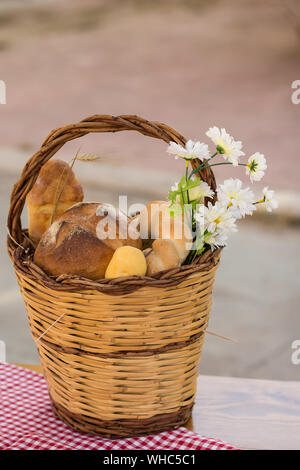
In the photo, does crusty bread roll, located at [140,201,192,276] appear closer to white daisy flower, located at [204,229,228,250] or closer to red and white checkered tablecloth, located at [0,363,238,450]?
white daisy flower, located at [204,229,228,250]

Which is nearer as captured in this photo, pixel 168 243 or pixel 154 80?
pixel 168 243

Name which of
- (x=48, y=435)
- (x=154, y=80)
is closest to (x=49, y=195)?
(x=48, y=435)

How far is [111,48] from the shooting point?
4922mm

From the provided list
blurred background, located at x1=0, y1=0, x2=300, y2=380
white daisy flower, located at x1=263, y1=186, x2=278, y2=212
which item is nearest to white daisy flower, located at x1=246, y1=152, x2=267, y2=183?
white daisy flower, located at x1=263, y1=186, x2=278, y2=212

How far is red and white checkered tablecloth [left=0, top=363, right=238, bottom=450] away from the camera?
83 cm

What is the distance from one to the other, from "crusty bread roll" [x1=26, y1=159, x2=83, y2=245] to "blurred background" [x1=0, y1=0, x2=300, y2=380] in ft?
8.83

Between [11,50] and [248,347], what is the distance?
398 cm

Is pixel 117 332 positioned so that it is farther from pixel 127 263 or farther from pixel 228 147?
pixel 228 147

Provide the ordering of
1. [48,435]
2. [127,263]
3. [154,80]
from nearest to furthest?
[127,263]
[48,435]
[154,80]

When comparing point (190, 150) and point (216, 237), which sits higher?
point (190, 150)

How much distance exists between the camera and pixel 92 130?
0.83m

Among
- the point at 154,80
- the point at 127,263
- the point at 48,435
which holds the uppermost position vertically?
the point at 154,80

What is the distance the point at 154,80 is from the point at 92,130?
4.12 m

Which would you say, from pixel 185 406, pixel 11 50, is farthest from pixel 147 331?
pixel 11 50
